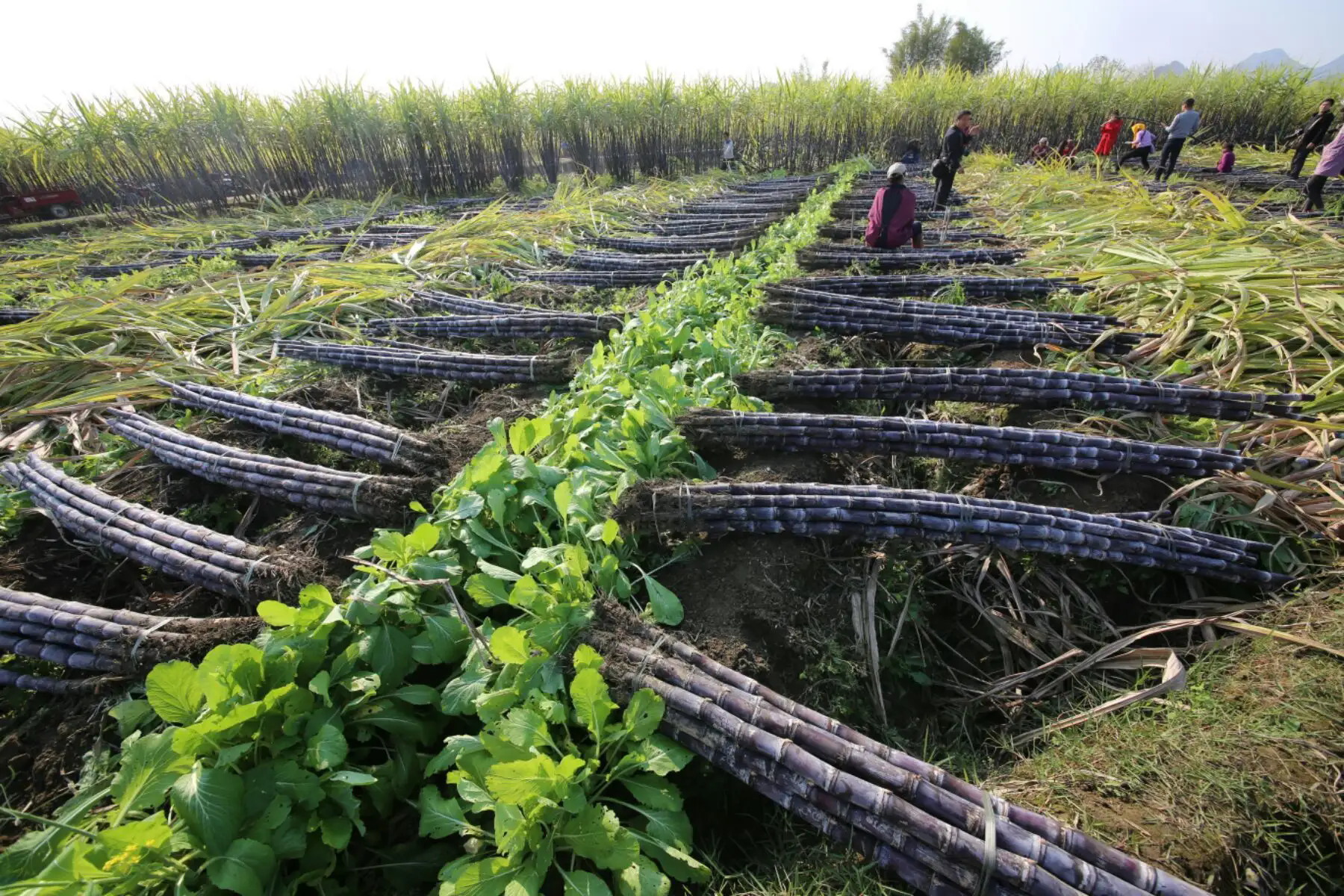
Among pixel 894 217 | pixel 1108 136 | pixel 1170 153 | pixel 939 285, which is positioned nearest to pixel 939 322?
pixel 939 285

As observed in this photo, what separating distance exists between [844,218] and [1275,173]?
10.9 m

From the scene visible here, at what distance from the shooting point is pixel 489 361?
3.95 m

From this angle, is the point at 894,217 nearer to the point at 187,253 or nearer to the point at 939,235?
the point at 939,235

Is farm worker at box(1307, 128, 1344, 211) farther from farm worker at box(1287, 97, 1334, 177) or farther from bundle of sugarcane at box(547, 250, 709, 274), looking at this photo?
bundle of sugarcane at box(547, 250, 709, 274)

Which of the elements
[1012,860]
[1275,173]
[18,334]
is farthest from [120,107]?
[1275,173]

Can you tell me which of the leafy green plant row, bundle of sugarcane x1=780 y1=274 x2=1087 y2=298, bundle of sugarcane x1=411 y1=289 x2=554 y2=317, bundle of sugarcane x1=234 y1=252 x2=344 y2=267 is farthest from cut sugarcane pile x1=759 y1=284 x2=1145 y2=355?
bundle of sugarcane x1=234 y1=252 x2=344 y2=267

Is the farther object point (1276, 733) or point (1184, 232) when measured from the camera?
point (1184, 232)

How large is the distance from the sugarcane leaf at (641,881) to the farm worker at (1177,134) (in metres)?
15.2

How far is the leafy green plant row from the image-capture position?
1282 mm

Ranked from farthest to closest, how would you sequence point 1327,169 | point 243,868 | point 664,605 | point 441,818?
point 1327,169
point 664,605
point 441,818
point 243,868

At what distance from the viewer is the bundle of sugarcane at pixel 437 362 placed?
12.6ft

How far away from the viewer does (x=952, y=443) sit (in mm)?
2721

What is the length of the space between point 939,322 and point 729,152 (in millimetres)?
14901

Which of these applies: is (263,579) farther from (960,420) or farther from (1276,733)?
(960,420)
